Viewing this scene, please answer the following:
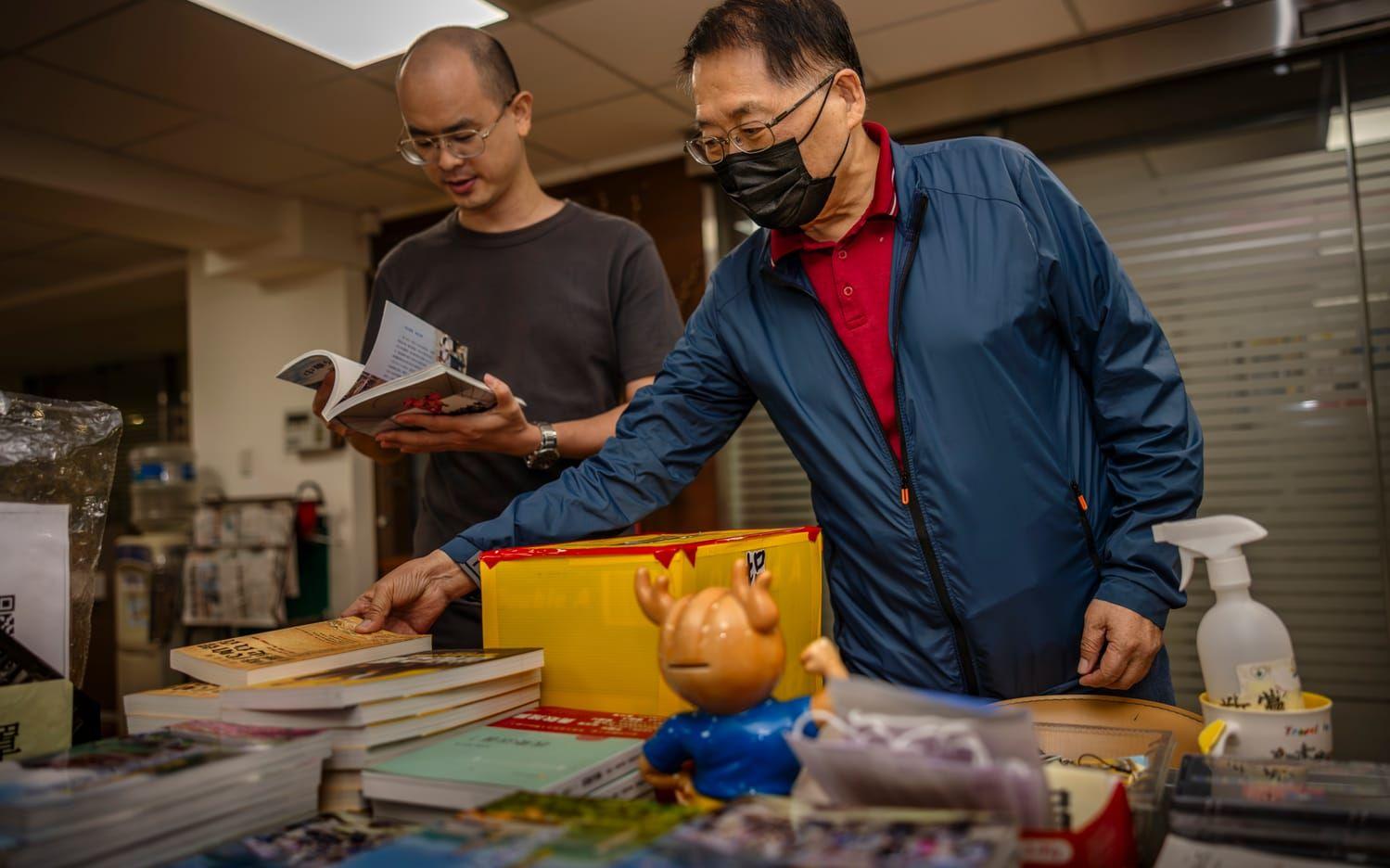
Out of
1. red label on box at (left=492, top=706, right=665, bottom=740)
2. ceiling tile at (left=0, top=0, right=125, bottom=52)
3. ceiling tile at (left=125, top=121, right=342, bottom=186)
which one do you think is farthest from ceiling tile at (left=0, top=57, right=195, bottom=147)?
red label on box at (left=492, top=706, right=665, bottom=740)

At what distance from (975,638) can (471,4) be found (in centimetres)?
261

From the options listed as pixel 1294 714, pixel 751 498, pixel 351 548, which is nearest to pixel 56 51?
pixel 351 548

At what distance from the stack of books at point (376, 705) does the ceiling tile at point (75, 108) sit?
3.27 m

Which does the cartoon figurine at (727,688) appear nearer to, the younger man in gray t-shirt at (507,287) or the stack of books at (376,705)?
the stack of books at (376,705)

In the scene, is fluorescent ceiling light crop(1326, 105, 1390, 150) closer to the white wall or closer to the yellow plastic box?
the yellow plastic box

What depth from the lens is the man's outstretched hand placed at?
43.6 inches

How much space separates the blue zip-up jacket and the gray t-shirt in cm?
39

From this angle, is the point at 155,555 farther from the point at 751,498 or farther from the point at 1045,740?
the point at 1045,740

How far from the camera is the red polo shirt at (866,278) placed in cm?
119

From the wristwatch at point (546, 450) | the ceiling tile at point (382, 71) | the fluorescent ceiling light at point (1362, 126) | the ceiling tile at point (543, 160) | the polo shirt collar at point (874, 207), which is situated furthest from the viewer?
the ceiling tile at point (543, 160)

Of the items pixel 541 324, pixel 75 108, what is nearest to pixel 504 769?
pixel 541 324

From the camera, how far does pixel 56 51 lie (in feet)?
9.94

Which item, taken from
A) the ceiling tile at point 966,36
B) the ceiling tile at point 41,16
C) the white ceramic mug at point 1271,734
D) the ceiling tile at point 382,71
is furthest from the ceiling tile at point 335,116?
the white ceramic mug at point 1271,734

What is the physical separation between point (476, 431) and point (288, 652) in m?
0.48
